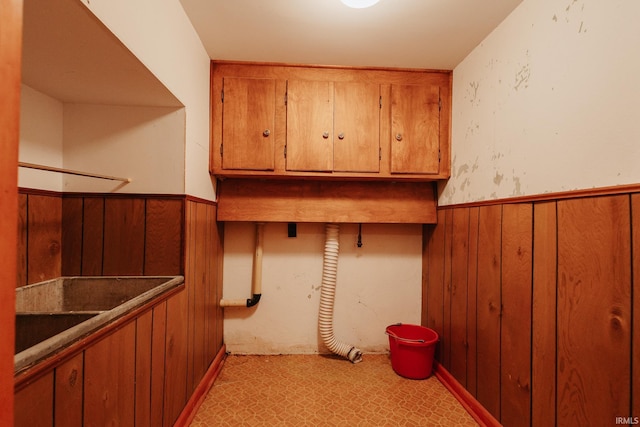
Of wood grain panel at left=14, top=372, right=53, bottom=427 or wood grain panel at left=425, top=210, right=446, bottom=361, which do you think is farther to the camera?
wood grain panel at left=425, top=210, right=446, bottom=361

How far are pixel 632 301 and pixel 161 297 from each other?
1699 millimetres

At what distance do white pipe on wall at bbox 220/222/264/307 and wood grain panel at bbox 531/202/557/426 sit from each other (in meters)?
1.68

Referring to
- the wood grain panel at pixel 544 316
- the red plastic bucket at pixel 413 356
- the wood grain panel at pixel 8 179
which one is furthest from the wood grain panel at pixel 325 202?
the wood grain panel at pixel 8 179

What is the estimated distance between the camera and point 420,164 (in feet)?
6.48

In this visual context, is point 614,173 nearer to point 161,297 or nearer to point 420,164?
point 420,164

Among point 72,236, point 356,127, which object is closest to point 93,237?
point 72,236

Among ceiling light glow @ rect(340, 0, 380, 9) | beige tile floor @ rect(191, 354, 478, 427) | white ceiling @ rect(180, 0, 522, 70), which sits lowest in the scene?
beige tile floor @ rect(191, 354, 478, 427)

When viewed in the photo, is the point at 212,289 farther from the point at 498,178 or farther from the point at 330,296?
the point at 498,178

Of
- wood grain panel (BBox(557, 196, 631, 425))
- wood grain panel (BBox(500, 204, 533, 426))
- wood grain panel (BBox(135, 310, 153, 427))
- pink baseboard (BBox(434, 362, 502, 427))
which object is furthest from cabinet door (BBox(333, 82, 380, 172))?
pink baseboard (BBox(434, 362, 502, 427))

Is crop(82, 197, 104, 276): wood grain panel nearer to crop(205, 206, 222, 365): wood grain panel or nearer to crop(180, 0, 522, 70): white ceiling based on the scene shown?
crop(205, 206, 222, 365): wood grain panel

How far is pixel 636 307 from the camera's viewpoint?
0.87 meters

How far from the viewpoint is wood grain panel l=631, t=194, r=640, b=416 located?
2.83ft

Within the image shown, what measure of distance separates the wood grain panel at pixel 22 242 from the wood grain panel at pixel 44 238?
2 cm

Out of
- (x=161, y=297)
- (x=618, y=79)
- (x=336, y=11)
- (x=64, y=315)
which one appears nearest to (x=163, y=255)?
(x=161, y=297)
